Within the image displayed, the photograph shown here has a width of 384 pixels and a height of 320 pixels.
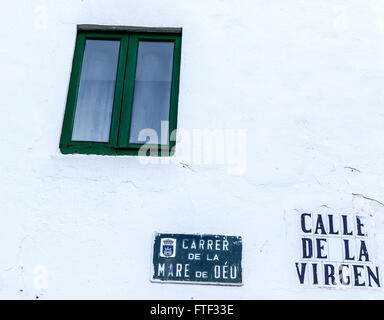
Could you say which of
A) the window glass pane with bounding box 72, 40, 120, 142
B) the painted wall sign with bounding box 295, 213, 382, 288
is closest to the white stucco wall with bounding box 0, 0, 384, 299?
the painted wall sign with bounding box 295, 213, 382, 288

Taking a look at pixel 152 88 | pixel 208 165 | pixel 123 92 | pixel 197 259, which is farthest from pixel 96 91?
pixel 197 259

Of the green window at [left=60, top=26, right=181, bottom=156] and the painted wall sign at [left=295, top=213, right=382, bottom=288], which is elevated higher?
the green window at [left=60, top=26, right=181, bottom=156]

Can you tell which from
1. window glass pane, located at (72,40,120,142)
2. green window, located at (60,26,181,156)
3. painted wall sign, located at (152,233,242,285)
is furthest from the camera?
window glass pane, located at (72,40,120,142)

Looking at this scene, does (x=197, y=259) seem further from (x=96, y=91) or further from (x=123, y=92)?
(x=96, y=91)

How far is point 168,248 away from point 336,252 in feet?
4.64

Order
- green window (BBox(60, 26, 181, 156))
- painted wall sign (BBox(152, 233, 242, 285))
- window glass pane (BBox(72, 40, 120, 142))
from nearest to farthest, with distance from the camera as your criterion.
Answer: painted wall sign (BBox(152, 233, 242, 285))
green window (BBox(60, 26, 181, 156))
window glass pane (BBox(72, 40, 120, 142))

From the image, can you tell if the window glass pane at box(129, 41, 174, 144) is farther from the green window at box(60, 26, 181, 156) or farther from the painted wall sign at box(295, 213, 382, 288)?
the painted wall sign at box(295, 213, 382, 288)

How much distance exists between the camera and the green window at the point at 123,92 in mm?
5285

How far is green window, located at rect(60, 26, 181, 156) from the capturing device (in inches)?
208

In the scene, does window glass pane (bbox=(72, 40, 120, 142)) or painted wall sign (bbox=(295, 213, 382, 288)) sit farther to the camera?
window glass pane (bbox=(72, 40, 120, 142))

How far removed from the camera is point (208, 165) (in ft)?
16.7

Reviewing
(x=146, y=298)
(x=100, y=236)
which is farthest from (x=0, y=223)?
(x=146, y=298)

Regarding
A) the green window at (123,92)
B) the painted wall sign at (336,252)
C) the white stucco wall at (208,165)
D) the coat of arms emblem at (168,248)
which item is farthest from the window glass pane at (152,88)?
the painted wall sign at (336,252)

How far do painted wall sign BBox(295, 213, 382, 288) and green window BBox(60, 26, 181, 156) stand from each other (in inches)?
57.1
